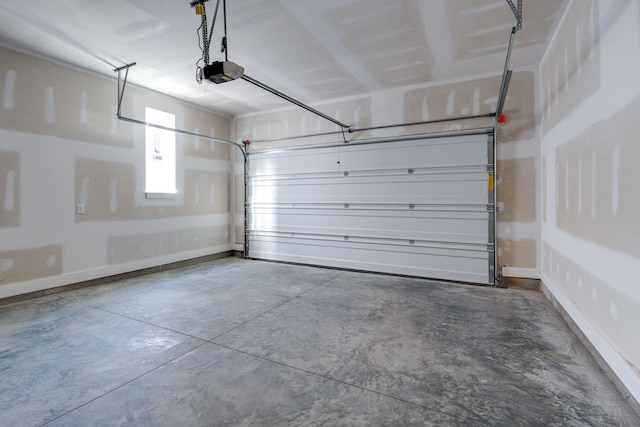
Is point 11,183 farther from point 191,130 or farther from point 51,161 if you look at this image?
point 191,130

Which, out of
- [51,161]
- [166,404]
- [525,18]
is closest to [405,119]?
[525,18]

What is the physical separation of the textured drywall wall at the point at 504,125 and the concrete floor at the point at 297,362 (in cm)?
77

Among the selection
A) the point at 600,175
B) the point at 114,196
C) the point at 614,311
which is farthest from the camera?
the point at 114,196

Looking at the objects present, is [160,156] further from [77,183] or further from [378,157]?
[378,157]

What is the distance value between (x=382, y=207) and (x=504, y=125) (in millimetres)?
1969

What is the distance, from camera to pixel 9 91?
10.9 feet

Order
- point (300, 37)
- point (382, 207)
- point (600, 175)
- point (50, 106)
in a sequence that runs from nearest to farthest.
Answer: point (600, 175)
point (300, 37)
point (50, 106)
point (382, 207)

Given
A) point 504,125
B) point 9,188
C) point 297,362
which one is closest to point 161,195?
point 9,188

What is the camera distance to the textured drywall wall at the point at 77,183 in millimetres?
3381

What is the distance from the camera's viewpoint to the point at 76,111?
390 centimetres

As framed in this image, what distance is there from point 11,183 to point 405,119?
197 inches

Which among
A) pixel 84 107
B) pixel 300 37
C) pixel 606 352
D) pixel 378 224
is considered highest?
pixel 300 37

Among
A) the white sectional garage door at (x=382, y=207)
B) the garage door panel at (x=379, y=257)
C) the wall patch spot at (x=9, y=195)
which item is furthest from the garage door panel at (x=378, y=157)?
the wall patch spot at (x=9, y=195)

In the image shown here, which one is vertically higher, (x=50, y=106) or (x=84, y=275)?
(x=50, y=106)
